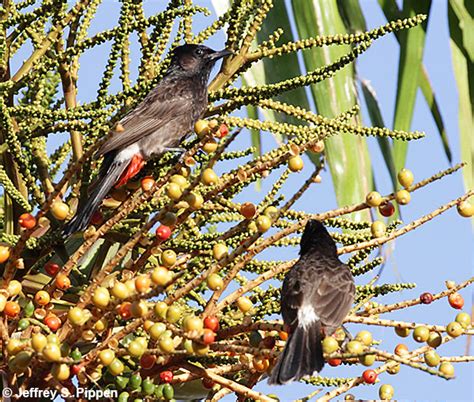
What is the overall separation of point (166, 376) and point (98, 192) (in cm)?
56

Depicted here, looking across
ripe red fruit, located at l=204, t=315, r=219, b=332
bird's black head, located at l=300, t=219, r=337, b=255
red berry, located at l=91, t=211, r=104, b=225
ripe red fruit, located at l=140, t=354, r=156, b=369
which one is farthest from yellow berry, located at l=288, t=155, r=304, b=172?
bird's black head, located at l=300, t=219, r=337, b=255

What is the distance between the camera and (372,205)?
1.90 m

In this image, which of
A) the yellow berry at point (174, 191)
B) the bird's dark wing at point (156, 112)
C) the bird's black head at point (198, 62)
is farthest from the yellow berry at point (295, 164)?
the bird's black head at point (198, 62)

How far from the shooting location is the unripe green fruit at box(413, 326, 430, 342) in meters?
1.88

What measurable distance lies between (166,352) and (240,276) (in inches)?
22.1

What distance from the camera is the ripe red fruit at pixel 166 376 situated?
1963 millimetres

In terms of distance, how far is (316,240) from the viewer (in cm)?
275

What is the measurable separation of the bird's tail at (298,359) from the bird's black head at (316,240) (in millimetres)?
598

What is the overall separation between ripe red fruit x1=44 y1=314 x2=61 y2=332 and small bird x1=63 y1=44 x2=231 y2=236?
0.44m

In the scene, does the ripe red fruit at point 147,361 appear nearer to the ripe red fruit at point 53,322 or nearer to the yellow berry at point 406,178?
the ripe red fruit at point 53,322

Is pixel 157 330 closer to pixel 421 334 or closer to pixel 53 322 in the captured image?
pixel 53 322

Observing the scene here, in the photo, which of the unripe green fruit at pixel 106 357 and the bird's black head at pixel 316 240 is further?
the bird's black head at pixel 316 240

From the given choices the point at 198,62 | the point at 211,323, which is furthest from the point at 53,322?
the point at 198,62

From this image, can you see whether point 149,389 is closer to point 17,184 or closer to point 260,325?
point 260,325
